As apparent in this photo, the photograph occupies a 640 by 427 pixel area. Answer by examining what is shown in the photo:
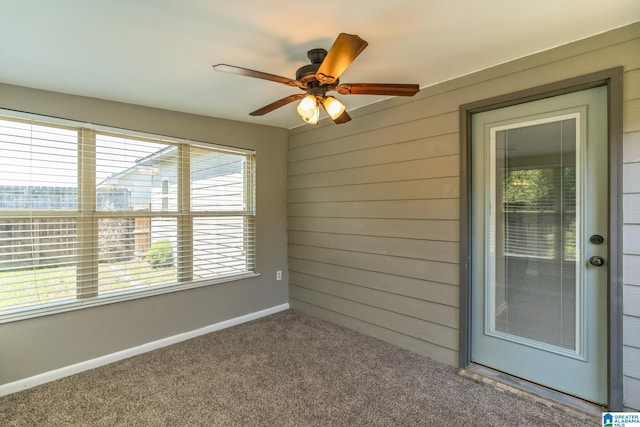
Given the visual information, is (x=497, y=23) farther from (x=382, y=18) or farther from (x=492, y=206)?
(x=492, y=206)

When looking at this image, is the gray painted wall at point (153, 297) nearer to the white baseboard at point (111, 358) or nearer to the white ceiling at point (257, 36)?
the white baseboard at point (111, 358)

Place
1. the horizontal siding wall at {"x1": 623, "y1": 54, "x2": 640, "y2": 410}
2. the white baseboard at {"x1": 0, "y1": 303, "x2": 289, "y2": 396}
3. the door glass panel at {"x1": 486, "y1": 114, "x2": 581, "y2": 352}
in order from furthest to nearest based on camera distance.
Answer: the white baseboard at {"x1": 0, "y1": 303, "x2": 289, "y2": 396}
the door glass panel at {"x1": 486, "y1": 114, "x2": 581, "y2": 352}
the horizontal siding wall at {"x1": 623, "y1": 54, "x2": 640, "y2": 410}

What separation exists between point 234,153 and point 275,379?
7.61 ft

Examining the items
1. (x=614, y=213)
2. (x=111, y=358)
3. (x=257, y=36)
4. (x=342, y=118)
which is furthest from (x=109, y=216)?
(x=614, y=213)

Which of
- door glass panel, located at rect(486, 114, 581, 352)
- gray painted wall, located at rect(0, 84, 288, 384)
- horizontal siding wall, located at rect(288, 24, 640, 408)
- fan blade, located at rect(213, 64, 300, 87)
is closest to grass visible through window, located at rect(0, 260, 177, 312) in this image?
gray painted wall, located at rect(0, 84, 288, 384)

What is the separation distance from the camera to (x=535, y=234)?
6.88ft

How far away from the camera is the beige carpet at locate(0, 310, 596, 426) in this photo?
1.84 metres

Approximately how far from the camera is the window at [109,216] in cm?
223

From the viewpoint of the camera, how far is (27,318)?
223 cm

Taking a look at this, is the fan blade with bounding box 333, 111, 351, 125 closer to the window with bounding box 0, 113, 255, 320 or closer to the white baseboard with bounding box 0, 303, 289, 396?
the window with bounding box 0, 113, 255, 320

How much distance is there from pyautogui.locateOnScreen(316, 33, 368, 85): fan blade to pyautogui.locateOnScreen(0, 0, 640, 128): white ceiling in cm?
27

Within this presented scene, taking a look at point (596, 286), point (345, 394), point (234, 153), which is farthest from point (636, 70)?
point (234, 153)

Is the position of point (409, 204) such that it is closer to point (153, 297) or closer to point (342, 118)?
point (342, 118)

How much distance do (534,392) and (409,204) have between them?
156 cm
